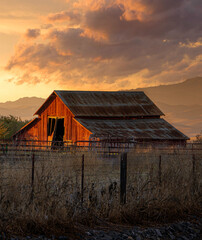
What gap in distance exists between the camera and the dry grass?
32.3ft

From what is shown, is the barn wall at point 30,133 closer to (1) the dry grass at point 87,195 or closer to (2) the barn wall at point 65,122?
(2) the barn wall at point 65,122

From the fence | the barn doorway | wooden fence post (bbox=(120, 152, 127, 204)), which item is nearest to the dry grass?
the fence

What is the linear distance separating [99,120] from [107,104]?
327 cm

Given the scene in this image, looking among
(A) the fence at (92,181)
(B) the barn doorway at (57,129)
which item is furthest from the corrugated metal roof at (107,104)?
(A) the fence at (92,181)

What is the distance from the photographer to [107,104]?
46.3m

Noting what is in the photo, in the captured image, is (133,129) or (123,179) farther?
(133,129)

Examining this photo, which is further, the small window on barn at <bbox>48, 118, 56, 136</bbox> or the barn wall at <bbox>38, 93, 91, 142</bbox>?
the small window on barn at <bbox>48, 118, 56, 136</bbox>

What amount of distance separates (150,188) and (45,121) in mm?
34103

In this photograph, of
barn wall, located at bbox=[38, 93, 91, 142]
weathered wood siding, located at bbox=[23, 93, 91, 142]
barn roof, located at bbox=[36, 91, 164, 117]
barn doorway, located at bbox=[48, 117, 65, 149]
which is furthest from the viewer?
barn doorway, located at bbox=[48, 117, 65, 149]

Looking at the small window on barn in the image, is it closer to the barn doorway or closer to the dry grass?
the barn doorway

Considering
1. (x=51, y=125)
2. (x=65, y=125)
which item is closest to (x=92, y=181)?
(x=65, y=125)

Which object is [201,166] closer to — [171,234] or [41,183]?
[171,234]

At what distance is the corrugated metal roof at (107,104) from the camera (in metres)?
43.5

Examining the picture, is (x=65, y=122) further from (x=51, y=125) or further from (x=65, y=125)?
(x=51, y=125)
